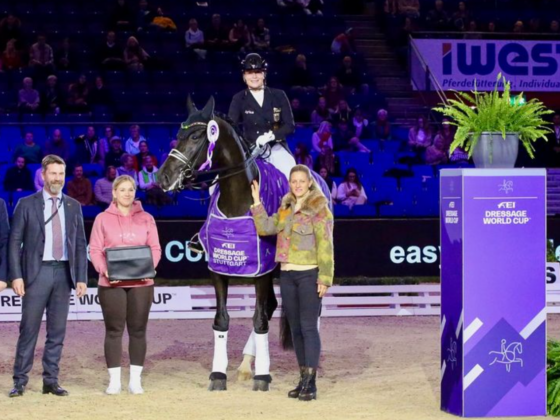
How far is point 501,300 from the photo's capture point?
749 cm

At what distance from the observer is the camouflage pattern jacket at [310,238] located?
26.9ft

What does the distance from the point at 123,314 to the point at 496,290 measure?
289 centimetres

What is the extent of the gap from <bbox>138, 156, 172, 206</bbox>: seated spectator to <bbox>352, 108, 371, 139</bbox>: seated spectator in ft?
12.9

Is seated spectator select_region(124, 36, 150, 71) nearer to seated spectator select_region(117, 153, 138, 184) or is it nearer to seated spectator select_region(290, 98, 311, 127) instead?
seated spectator select_region(290, 98, 311, 127)

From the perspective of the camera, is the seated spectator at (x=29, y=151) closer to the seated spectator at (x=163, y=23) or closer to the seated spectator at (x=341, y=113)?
the seated spectator at (x=163, y=23)

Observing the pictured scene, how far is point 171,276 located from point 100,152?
3.00 meters

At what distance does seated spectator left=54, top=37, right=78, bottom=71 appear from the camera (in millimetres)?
19047

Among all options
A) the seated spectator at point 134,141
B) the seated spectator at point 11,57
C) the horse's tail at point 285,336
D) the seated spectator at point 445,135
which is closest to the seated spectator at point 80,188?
the seated spectator at point 134,141

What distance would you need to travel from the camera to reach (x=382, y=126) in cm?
1880

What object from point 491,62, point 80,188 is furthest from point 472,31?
point 80,188

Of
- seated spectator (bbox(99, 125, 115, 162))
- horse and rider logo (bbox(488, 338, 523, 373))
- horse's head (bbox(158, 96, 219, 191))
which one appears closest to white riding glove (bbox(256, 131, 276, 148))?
horse's head (bbox(158, 96, 219, 191))

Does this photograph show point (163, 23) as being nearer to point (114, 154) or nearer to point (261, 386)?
point (114, 154)

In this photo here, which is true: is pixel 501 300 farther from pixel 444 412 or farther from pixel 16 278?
pixel 16 278

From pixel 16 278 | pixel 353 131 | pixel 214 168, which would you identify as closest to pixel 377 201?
pixel 353 131
